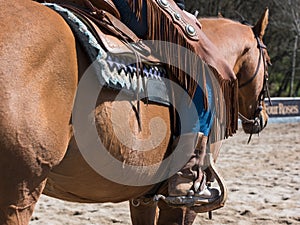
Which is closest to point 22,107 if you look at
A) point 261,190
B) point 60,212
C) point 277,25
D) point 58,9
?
point 58,9

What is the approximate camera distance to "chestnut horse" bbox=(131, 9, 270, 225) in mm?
3992

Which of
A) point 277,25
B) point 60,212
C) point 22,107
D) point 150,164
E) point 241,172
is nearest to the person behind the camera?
point 22,107

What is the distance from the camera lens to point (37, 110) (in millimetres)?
2135

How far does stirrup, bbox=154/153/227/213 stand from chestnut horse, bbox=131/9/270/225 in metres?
0.66

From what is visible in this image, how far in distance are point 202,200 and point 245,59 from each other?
1456mm

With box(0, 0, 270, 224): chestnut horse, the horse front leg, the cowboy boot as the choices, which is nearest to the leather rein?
the horse front leg

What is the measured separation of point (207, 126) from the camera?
320 cm

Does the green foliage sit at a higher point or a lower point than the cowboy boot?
lower

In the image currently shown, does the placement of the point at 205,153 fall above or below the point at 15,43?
below

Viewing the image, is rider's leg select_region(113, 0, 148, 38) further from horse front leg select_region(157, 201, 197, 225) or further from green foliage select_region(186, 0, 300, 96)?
green foliage select_region(186, 0, 300, 96)

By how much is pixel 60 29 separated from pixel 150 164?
34.3 inches

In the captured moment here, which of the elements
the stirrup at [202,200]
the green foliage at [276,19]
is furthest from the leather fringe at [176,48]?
the green foliage at [276,19]

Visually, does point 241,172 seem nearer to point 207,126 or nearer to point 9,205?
point 207,126

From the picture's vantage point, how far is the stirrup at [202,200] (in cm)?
307
